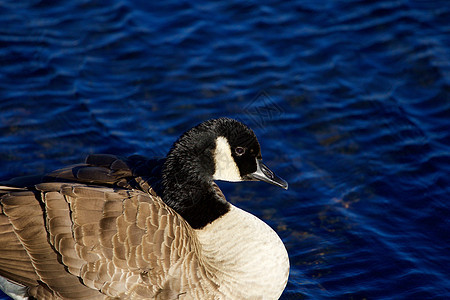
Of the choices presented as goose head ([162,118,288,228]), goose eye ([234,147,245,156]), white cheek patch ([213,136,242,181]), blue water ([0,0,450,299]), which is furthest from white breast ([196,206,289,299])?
blue water ([0,0,450,299])

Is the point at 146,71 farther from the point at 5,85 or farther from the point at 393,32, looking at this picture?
the point at 393,32

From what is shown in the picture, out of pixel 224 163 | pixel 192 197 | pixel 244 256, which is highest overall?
pixel 224 163

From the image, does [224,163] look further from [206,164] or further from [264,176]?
[264,176]

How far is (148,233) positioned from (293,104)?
445 centimetres

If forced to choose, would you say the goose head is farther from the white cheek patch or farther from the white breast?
the white breast

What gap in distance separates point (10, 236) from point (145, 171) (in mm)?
1533

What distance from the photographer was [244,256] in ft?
21.8

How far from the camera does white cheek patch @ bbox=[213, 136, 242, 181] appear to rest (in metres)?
6.64

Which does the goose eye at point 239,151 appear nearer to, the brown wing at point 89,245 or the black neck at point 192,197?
the black neck at point 192,197

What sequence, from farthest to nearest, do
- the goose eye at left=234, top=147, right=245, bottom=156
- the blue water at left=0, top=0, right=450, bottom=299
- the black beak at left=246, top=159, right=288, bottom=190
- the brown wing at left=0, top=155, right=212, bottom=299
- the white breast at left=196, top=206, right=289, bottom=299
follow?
the blue water at left=0, top=0, right=450, bottom=299, the black beak at left=246, top=159, right=288, bottom=190, the goose eye at left=234, top=147, right=245, bottom=156, the white breast at left=196, top=206, right=289, bottom=299, the brown wing at left=0, top=155, right=212, bottom=299

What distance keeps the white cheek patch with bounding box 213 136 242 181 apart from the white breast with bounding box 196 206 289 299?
1.18 ft

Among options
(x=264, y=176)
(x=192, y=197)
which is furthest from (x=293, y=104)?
(x=192, y=197)

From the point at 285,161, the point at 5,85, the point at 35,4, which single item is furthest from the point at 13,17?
the point at 285,161

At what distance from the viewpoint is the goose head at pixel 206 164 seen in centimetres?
660
